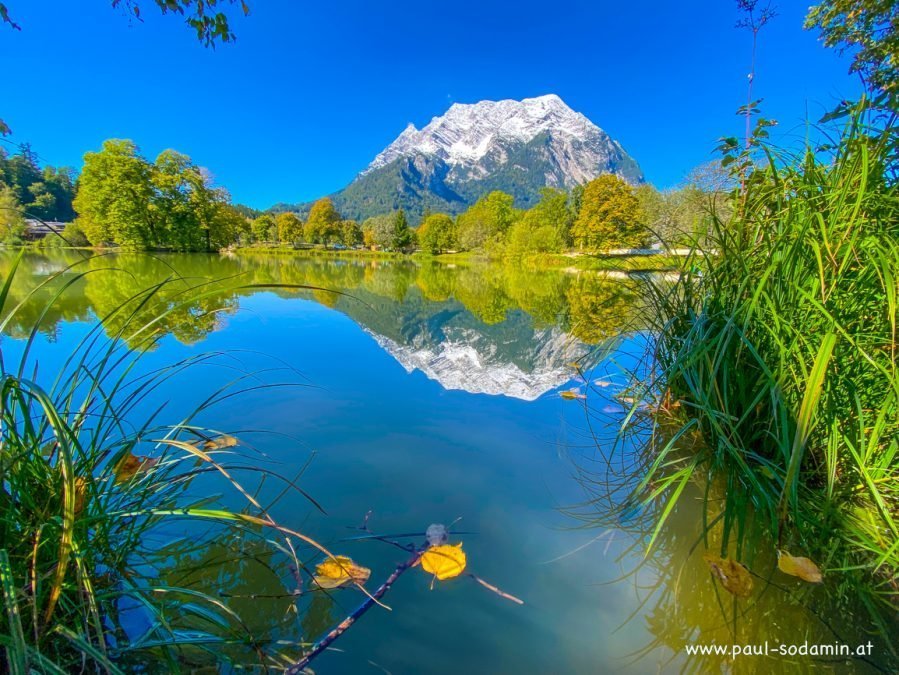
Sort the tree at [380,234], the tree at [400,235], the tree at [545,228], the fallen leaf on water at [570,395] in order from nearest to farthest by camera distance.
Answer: the fallen leaf on water at [570,395], the tree at [545,228], the tree at [400,235], the tree at [380,234]

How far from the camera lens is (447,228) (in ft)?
183

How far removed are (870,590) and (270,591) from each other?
1982mm

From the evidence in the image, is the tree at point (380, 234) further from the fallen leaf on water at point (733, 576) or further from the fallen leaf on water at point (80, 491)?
the fallen leaf on water at point (733, 576)

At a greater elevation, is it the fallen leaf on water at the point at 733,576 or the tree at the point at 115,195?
the tree at the point at 115,195

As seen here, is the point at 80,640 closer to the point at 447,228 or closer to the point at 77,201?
the point at 77,201

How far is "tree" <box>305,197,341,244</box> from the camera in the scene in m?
59.9

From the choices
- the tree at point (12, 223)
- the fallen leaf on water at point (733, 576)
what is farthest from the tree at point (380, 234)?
the fallen leaf on water at point (733, 576)

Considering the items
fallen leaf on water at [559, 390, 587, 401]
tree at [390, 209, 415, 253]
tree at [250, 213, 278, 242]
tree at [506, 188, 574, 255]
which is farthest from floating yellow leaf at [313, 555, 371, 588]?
tree at [250, 213, 278, 242]

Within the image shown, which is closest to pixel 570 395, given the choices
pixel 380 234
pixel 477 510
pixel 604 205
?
pixel 477 510

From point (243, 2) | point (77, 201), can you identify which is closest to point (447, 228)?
point (77, 201)

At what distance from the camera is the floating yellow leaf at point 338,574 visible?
1.26 meters

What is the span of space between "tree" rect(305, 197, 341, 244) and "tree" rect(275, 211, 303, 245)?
4.97 feet

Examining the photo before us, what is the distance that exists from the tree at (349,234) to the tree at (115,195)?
3893cm

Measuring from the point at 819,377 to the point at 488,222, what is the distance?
1827 inches
